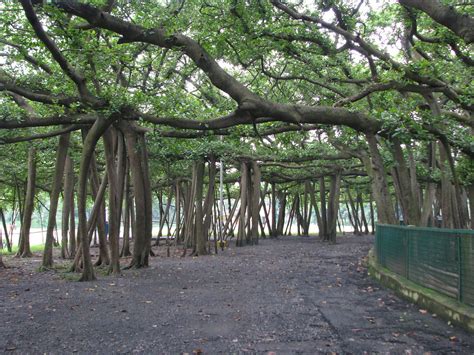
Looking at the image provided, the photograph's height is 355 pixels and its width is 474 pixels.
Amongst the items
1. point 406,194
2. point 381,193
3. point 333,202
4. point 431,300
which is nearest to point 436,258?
point 431,300

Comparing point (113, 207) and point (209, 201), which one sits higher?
point (209, 201)

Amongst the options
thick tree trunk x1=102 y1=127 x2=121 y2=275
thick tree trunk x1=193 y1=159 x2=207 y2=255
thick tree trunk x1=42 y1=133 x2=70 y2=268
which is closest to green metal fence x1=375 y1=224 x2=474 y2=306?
thick tree trunk x1=102 y1=127 x2=121 y2=275

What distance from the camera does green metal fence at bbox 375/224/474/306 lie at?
5.65 m

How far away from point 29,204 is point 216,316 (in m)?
9.68

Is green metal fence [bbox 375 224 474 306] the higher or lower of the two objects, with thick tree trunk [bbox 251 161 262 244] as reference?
lower

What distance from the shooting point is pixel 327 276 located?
985 cm

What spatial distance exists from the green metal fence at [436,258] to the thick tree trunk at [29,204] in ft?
33.2

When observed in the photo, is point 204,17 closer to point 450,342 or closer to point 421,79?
point 421,79

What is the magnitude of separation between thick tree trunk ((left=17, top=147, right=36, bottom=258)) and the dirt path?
4.14m

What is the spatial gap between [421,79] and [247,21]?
3.28 m

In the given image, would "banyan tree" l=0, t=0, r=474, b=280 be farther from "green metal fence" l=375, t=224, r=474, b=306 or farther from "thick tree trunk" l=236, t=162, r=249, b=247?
"thick tree trunk" l=236, t=162, r=249, b=247

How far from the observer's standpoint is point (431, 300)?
6172 millimetres

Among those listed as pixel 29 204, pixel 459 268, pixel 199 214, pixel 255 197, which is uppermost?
pixel 255 197

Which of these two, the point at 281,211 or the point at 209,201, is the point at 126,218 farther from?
the point at 281,211
